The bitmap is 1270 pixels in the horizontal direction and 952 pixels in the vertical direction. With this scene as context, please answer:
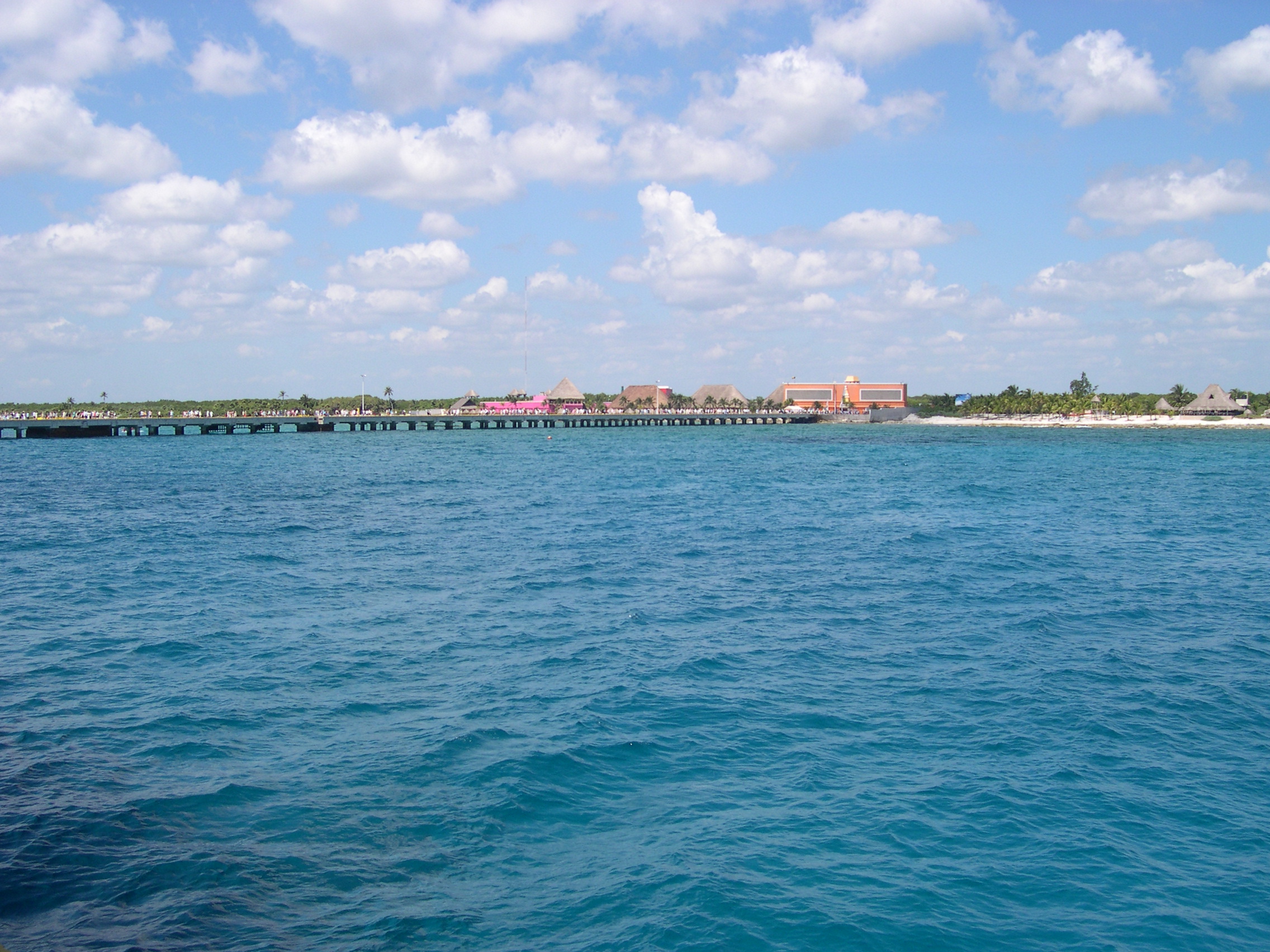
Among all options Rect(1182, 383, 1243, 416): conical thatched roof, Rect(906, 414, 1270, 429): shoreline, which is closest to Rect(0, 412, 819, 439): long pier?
Rect(906, 414, 1270, 429): shoreline

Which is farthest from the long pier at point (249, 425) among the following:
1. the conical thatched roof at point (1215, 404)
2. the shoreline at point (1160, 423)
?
the conical thatched roof at point (1215, 404)

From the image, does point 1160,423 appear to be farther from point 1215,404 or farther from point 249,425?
point 249,425

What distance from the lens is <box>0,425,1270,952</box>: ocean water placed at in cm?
910

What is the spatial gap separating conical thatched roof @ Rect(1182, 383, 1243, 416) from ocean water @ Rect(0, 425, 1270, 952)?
193946mm

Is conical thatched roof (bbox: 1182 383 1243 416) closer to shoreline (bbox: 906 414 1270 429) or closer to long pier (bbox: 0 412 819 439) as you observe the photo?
shoreline (bbox: 906 414 1270 429)

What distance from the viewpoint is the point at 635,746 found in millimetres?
13102

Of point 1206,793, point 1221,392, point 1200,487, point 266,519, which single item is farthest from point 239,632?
point 1221,392

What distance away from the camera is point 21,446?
380 feet

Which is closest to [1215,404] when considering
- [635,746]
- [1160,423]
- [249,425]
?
[1160,423]

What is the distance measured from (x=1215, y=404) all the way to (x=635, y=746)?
724ft

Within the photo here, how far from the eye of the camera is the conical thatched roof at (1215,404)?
193000mm

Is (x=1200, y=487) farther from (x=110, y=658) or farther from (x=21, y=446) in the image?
(x=21, y=446)

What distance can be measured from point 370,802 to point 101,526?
31808 mm

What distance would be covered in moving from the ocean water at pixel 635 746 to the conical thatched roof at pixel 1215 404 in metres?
194
